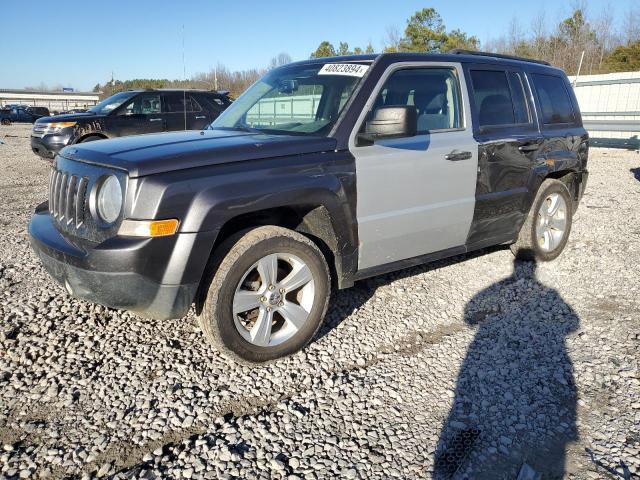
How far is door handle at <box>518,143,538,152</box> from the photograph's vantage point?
4.63 m

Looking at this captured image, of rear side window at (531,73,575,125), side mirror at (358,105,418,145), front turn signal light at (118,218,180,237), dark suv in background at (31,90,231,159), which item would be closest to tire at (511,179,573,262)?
rear side window at (531,73,575,125)

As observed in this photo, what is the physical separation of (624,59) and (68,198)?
3501cm

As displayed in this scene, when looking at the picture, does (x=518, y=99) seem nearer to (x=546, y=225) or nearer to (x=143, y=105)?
(x=546, y=225)

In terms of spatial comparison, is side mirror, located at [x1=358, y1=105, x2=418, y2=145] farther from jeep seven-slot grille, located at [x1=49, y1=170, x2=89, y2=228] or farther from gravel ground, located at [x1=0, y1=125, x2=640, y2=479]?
jeep seven-slot grille, located at [x1=49, y1=170, x2=89, y2=228]

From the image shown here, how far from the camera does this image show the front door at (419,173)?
3592 mm

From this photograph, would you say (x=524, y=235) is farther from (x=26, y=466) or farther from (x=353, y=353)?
(x=26, y=466)

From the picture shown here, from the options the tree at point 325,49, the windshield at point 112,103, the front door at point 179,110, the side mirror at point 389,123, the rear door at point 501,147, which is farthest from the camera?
the tree at point 325,49

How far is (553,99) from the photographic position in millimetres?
5207

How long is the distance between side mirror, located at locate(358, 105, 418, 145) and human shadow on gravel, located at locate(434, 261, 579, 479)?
161 cm

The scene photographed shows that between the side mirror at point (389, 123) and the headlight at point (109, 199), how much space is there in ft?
5.31

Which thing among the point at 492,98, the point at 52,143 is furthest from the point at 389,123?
the point at 52,143

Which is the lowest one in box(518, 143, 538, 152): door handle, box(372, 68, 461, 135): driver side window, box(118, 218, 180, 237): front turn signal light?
box(118, 218, 180, 237): front turn signal light

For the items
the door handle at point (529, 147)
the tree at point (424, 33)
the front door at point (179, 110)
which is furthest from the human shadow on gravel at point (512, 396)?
the tree at point (424, 33)

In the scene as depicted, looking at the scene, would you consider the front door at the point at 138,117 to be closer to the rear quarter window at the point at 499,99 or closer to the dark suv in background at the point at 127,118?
the dark suv in background at the point at 127,118
